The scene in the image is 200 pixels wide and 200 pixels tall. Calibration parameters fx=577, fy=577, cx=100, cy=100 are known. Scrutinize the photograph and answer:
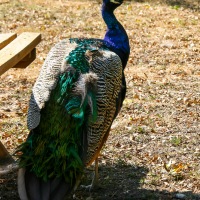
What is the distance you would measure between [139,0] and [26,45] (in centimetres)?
672

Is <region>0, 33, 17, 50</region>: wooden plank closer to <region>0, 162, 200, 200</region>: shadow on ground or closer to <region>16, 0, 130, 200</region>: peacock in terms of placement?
<region>16, 0, 130, 200</region>: peacock

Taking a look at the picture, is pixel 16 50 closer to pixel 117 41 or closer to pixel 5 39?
pixel 5 39

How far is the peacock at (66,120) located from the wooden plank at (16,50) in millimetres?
191

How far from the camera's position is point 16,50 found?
12.4 feet

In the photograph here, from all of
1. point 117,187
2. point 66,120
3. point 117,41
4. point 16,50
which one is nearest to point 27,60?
point 16,50

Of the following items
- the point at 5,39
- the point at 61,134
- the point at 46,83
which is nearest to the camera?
the point at 61,134

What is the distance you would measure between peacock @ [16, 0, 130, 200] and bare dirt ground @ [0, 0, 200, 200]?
0.32 m

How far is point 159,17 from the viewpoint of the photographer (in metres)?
9.17

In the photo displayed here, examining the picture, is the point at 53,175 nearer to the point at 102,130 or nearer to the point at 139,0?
the point at 102,130

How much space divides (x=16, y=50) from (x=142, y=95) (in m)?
2.28

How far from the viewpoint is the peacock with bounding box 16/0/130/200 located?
3361 millimetres

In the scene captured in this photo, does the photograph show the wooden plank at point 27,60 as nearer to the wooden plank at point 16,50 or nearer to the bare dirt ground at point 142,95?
the wooden plank at point 16,50

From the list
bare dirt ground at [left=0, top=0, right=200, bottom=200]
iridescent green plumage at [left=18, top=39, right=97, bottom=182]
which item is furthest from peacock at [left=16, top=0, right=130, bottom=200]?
bare dirt ground at [left=0, top=0, right=200, bottom=200]

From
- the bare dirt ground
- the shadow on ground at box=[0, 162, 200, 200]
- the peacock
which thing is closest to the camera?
the peacock
